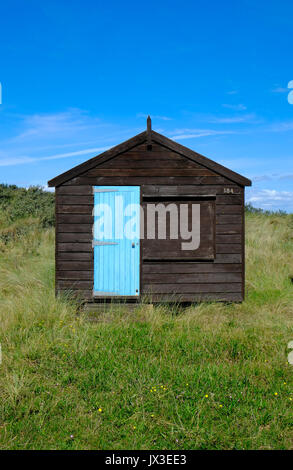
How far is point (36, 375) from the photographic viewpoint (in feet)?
15.0

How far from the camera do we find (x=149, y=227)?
803 cm

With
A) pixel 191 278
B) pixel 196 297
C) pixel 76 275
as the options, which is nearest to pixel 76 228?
pixel 76 275

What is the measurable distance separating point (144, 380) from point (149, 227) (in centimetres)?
407

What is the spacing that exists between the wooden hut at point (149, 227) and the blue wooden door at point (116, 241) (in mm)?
21

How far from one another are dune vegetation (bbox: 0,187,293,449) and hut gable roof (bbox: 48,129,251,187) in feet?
8.54

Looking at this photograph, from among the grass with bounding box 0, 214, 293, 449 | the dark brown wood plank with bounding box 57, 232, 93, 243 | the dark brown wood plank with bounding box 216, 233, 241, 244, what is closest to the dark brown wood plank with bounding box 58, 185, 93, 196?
the dark brown wood plank with bounding box 57, 232, 93, 243

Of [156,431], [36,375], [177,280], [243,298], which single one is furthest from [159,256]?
[156,431]

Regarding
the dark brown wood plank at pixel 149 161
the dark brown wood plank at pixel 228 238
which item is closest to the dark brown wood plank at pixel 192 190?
the dark brown wood plank at pixel 149 161

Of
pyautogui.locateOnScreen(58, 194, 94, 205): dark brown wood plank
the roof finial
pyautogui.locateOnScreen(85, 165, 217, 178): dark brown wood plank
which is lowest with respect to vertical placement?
pyautogui.locateOnScreen(58, 194, 94, 205): dark brown wood plank

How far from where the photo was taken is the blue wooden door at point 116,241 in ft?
26.1

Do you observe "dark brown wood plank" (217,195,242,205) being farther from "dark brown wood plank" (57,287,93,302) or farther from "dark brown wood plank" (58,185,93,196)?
"dark brown wood plank" (57,287,93,302)

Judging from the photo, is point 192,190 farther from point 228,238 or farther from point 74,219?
point 74,219

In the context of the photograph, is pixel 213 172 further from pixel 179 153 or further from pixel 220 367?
pixel 220 367

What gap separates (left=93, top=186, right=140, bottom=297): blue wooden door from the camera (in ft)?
26.1
